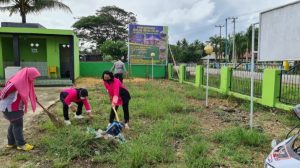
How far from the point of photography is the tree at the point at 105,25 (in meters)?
49.5

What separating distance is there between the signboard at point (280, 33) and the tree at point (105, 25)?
4723cm

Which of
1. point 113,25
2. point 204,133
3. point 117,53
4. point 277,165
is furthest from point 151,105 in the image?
point 113,25

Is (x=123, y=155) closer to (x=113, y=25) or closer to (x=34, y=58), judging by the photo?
(x=34, y=58)

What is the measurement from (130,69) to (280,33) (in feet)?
55.4

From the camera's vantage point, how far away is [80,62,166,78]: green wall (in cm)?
2003

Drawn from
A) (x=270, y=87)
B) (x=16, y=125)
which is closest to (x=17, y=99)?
(x=16, y=125)

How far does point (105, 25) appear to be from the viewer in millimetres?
49750

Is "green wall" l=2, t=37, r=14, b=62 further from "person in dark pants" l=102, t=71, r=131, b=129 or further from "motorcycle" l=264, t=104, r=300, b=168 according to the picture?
"motorcycle" l=264, t=104, r=300, b=168

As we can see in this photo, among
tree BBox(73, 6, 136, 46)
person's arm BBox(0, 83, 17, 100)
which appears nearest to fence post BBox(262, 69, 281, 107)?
person's arm BBox(0, 83, 17, 100)

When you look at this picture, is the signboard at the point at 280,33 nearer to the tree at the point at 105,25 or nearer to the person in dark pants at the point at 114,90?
the person in dark pants at the point at 114,90

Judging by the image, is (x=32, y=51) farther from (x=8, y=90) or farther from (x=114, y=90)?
(x=8, y=90)

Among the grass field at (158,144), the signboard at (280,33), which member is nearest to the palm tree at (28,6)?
the grass field at (158,144)

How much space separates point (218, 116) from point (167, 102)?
61.6 inches

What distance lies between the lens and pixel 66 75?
55.7 feet
